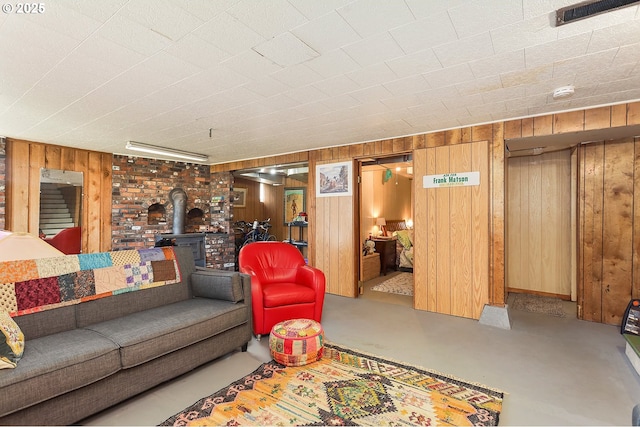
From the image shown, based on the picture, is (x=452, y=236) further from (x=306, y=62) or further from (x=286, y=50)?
(x=286, y=50)

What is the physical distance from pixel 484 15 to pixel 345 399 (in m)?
2.56

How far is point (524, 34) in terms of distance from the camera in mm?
1916

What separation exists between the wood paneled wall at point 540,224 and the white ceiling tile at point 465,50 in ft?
12.3

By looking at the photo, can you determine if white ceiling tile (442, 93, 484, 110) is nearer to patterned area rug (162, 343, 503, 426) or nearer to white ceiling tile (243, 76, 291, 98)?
white ceiling tile (243, 76, 291, 98)

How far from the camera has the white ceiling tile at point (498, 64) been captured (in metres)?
2.18

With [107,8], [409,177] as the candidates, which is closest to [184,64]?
[107,8]

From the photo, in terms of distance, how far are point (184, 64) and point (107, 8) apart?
663 millimetres

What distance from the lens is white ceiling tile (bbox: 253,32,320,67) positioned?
198 centimetres

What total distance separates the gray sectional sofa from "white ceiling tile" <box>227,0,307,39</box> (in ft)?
6.62

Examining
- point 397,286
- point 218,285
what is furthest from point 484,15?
point 397,286

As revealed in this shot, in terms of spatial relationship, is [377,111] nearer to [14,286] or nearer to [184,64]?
[184,64]

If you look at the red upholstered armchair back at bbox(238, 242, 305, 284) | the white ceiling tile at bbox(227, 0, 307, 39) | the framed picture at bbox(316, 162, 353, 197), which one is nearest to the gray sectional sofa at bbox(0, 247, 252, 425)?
the red upholstered armchair back at bbox(238, 242, 305, 284)

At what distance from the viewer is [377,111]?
3361 mm

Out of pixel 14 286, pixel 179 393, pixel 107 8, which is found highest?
pixel 107 8
